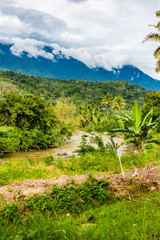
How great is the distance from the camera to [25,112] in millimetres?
22797

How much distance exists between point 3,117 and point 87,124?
41581mm

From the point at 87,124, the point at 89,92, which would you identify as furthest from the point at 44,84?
the point at 87,124

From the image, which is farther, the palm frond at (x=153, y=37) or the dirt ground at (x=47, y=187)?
the palm frond at (x=153, y=37)

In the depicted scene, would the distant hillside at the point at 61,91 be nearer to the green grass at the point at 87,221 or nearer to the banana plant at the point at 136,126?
the banana plant at the point at 136,126

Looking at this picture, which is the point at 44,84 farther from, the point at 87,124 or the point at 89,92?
the point at 87,124

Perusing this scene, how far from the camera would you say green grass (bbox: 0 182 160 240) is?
2.79m

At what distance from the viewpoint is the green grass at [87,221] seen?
9.16 feet

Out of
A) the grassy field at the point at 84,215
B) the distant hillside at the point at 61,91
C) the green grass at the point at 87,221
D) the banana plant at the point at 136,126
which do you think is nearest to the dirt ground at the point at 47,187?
the grassy field at the point at 84,215

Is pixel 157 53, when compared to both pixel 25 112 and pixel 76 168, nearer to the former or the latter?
pixel 76 168

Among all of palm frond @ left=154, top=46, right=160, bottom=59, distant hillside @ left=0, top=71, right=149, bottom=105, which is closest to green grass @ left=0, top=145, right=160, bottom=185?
palm frond @ left=154, top=46, right=160, bottom=59

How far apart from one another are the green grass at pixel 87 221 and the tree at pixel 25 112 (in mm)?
19272

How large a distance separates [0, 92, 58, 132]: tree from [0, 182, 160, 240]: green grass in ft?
63.2

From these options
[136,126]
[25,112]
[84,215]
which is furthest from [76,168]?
[25,112]

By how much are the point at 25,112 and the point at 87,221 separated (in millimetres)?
20669
